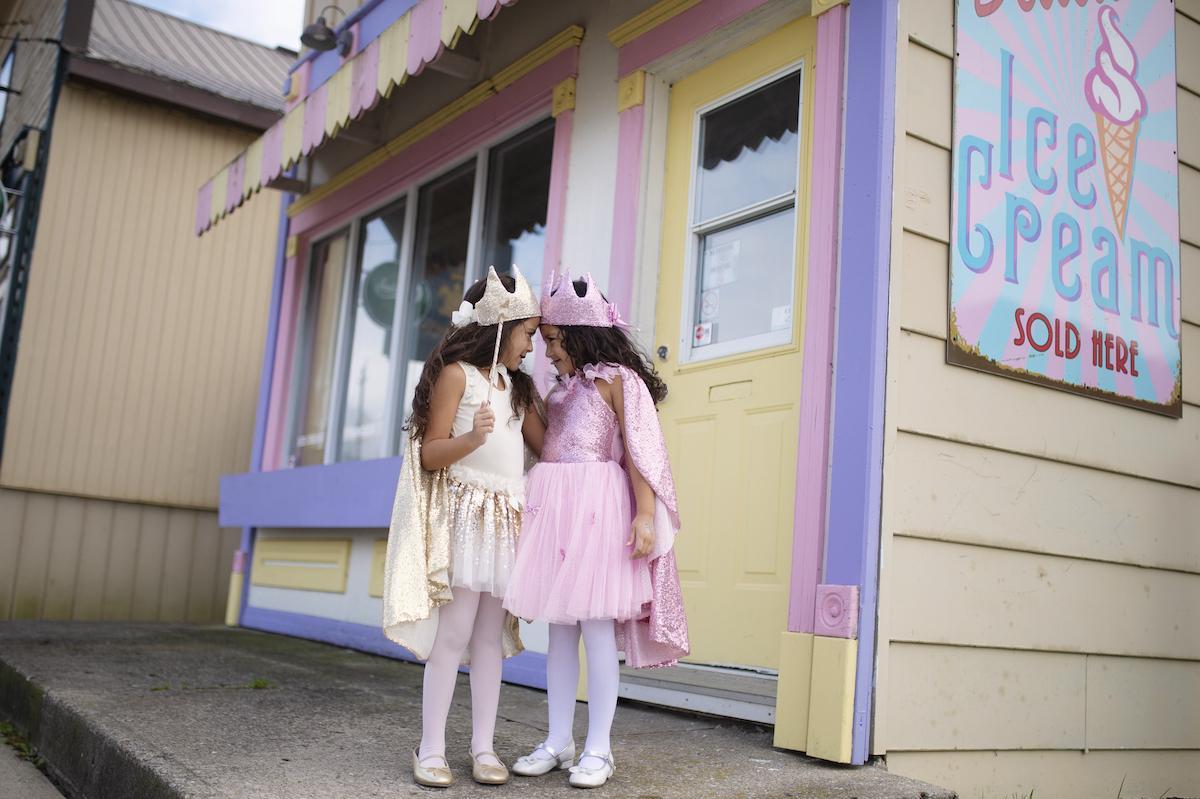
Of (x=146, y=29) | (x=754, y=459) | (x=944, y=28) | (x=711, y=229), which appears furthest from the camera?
(x=146, y=29)

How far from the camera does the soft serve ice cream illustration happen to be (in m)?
4.11

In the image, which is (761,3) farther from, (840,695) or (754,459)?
(840,695)

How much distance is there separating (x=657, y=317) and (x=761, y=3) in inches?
50.1

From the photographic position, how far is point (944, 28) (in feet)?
12.0

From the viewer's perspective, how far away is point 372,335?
22.8 feet

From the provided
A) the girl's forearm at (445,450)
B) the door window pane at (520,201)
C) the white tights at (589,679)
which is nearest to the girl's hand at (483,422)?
the girl's forearm at (445,450)

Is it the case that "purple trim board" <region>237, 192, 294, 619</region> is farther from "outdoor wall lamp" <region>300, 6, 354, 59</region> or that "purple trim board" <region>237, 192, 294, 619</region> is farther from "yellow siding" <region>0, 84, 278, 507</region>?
"yellow siding" <region>0, 84, 278, 507</region>

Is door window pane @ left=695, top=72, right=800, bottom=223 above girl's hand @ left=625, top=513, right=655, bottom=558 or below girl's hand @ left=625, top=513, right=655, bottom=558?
above

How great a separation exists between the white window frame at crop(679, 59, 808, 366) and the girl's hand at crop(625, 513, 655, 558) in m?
1.28

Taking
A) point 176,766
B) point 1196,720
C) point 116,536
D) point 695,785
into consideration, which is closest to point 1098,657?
point 1196,720

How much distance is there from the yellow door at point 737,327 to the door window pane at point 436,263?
71.7 inches

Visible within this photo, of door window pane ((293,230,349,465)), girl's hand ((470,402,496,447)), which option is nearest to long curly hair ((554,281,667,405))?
girl's hand ((470,402,496,447))

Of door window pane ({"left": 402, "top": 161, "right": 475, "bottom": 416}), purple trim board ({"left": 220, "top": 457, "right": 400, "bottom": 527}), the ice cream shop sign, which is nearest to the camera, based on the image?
the ice cream shop sign

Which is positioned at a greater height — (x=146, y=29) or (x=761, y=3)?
(x=146, y=29)
